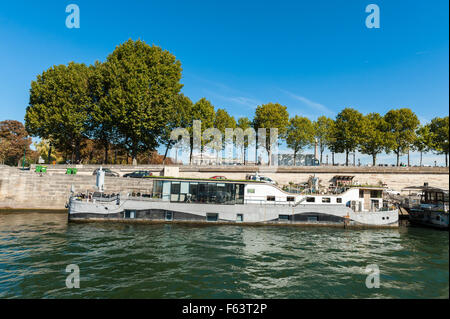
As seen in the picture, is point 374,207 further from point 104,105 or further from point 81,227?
point 104,105

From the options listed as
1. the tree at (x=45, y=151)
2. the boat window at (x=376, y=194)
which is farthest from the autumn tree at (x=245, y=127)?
the tree at (x=45, y=151)

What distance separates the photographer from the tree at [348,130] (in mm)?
54875

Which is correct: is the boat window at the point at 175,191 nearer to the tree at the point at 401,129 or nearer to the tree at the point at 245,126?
the tree at the point at 245,126

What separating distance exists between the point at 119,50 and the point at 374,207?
53.2 meters

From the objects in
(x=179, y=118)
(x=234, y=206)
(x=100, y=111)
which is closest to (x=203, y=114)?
(x=179, y=118)

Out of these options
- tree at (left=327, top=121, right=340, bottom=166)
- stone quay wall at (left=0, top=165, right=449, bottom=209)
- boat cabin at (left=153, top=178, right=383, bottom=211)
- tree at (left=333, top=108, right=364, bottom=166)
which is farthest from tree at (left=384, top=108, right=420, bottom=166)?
boat cabin at (left=153, top=178, right=383, bottom=211)

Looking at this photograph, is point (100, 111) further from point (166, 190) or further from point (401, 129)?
point (401, 129)

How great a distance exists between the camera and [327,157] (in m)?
64.5

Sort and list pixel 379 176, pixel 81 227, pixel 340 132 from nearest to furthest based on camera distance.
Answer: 1. pixel 81 227
2. pixel 379 176
3. pixel 340 132

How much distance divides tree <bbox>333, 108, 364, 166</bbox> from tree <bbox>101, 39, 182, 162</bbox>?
1574 inches

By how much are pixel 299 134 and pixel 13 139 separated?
76.5 meters

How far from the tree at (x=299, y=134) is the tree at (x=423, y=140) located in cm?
2237
